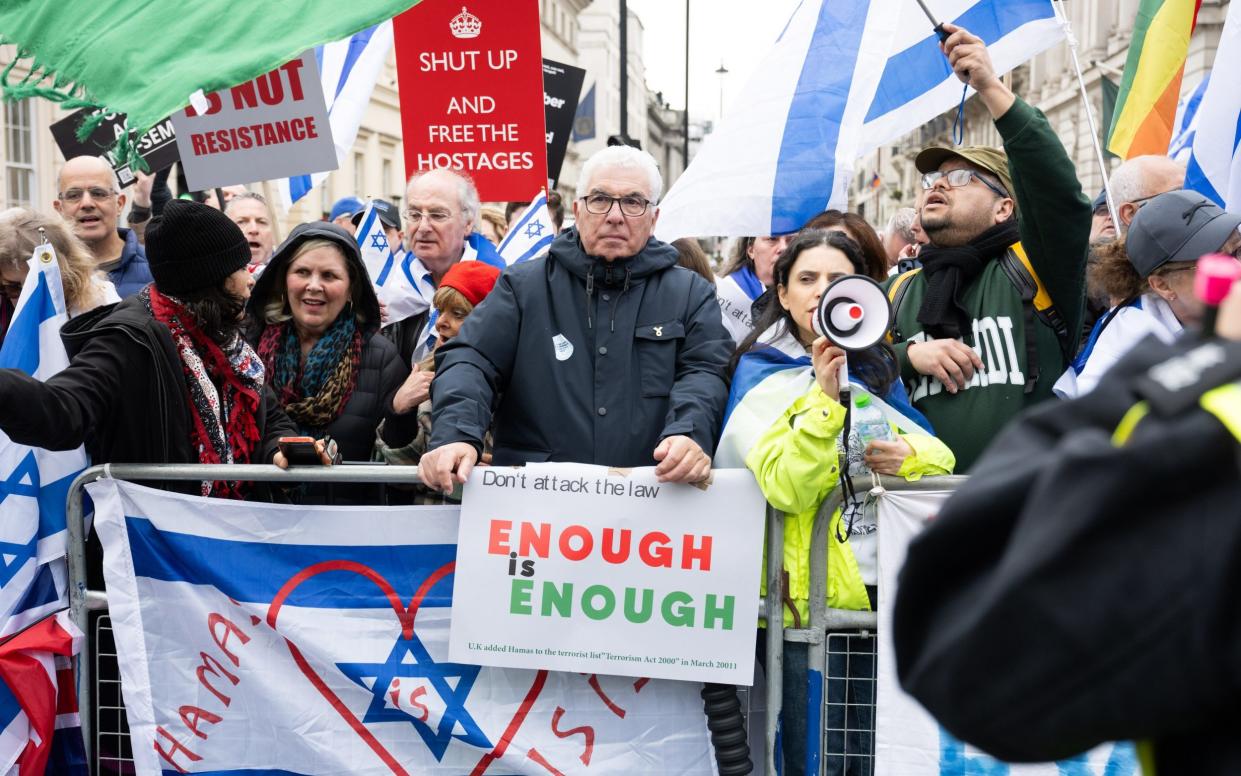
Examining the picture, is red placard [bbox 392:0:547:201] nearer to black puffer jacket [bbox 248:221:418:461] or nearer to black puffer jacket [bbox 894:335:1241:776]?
black puffer jacket [bbox 248:221:418:461]

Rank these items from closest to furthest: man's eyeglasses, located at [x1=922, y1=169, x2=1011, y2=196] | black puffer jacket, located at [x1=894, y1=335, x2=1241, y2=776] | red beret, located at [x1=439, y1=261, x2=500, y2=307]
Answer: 1. black puffer jacket, located at [x1=894, y1=335, x2=1241, y2=776]
2. man's eyeglasses, located at [x1=922, y1=169, x2=1011, y2=196]
3. red beret, located at [x1=439, y1=261, x2=500, y2=307]

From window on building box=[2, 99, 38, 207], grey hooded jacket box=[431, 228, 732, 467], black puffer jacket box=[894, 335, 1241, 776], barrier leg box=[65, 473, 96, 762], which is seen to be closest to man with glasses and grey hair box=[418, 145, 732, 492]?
grey hooded jacket box=[431, 228, 732, 467]

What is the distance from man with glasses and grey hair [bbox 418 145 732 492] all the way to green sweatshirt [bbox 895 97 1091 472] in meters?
0.75

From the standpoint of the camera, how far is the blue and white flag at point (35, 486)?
380cm

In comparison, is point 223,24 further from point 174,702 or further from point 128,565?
point 174,702

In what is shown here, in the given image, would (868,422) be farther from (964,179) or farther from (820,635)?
(964,179)

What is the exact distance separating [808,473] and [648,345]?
774 millimetres

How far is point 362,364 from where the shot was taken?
4582mm

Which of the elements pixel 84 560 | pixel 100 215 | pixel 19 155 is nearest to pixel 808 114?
pixel 84 560

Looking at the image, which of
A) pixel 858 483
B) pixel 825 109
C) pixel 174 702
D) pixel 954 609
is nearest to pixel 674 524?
pixel 858 483

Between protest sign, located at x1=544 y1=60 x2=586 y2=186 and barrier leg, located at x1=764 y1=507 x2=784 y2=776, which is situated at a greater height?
protest sign, located at x1=544 y1=60 x2=586 y2=186

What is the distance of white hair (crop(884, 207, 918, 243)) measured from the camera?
8106mm

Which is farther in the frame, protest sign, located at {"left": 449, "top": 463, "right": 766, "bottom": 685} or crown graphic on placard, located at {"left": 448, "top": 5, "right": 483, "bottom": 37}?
crown graphic on placard, located at {"left": 448, "top": 5, "right": 483, "bottom": 37}

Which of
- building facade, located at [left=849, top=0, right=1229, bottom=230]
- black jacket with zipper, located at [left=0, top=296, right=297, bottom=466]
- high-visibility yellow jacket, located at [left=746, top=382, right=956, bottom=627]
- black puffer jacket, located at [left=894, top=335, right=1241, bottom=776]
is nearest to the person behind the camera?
black puffer jacket, located at [left=894, top=335, right=1241, bottom=776]
